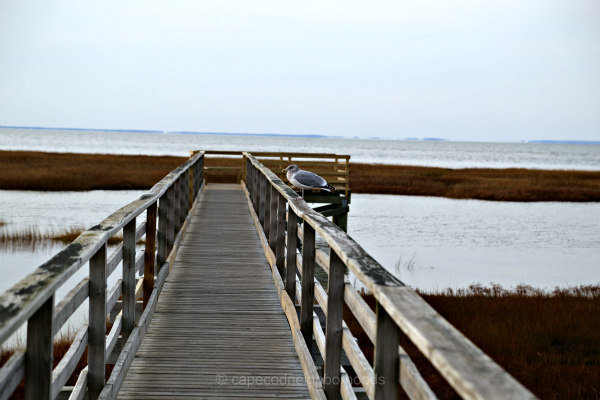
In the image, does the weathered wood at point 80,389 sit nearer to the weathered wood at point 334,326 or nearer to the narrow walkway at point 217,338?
the narrow walkway at point 217,338

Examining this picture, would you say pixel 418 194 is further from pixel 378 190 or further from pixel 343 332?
pixel 343 332

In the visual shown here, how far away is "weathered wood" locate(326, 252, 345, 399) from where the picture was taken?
324 cm

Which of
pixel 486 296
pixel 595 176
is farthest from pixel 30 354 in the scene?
pixel 595 176

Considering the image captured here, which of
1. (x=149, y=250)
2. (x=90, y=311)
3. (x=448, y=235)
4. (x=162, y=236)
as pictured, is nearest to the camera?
(x=90, y=311)

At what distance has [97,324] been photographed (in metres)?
3.26

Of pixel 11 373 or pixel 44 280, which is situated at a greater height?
pixel 44 280

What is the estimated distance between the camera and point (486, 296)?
10664mm

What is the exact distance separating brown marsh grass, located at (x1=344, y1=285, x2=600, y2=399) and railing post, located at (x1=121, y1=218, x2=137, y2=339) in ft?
11.2

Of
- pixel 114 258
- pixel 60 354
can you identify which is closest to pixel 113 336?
pixel 114 258

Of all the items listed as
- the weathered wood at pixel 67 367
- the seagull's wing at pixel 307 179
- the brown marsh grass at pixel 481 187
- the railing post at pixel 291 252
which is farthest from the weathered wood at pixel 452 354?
the brown marsh grass at pixel 481 187

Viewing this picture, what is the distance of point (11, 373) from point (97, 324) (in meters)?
1.22

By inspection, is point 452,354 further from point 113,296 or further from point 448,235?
point 448,235

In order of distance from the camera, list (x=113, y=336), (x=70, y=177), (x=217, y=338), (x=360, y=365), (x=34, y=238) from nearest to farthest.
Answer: (x=360, y=365) < (x=113, y=336) < (x=217, y=338) < (x=34, y=238) < (x=70, y=177)

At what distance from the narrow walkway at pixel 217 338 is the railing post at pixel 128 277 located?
21cm
